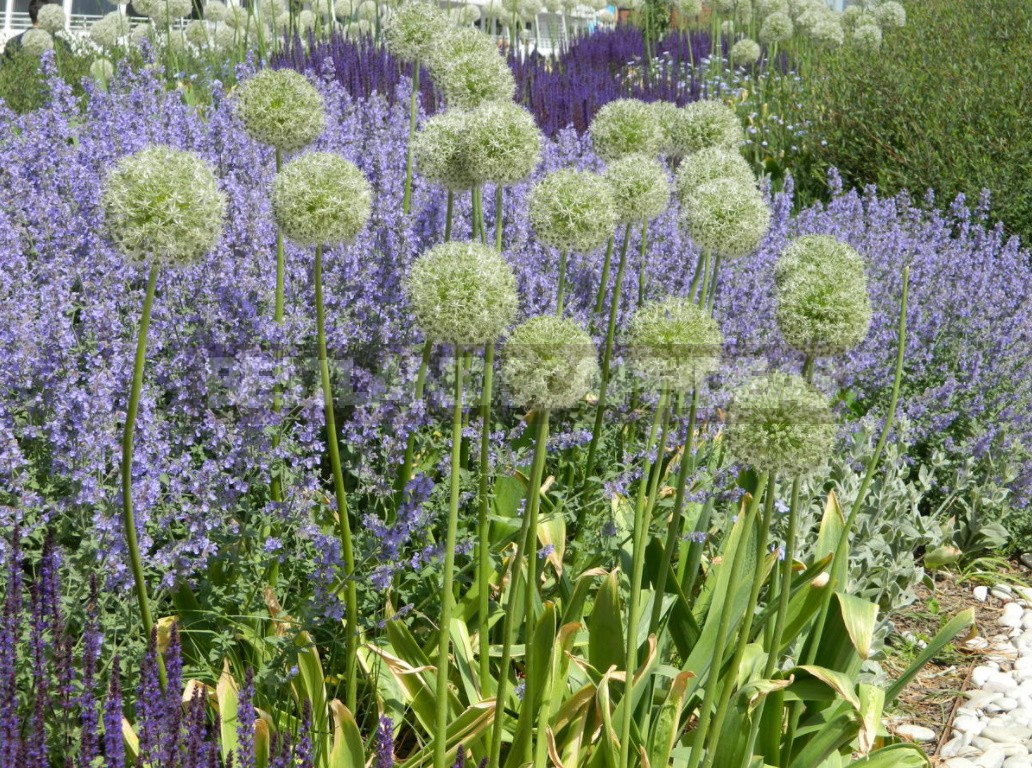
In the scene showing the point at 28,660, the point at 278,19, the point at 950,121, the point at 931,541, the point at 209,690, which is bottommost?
the point at 931,541

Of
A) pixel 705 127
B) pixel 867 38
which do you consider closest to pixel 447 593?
pixel 705 127

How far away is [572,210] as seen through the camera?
2381 mm

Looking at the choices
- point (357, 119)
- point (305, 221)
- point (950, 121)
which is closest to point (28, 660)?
point (305, 221)

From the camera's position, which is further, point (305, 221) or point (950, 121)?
point (950, 121)

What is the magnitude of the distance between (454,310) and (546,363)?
193 mm

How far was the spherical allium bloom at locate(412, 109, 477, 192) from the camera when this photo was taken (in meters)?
2.66

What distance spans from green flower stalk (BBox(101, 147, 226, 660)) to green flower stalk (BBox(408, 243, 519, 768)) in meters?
Answer: 0.43

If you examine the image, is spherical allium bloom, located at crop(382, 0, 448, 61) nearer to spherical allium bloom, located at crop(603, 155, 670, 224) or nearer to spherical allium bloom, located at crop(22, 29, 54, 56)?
spherical allium bloom, located at crop(603, 155, 670, 224)

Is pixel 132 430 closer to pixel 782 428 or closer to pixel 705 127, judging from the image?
pixel 782 428

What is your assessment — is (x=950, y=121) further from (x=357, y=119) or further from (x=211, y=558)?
(x=211, y=558)

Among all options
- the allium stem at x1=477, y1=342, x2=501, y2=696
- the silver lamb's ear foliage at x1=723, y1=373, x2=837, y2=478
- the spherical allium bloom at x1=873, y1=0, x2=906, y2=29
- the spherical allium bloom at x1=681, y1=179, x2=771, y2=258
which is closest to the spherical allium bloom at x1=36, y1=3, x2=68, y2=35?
the spherical allium bloom at x1=873, y1=0, x2=906, y2=29

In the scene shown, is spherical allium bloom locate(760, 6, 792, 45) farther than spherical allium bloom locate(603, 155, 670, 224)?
Yes

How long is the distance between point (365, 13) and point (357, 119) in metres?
7.45

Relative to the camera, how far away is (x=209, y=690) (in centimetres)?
247
